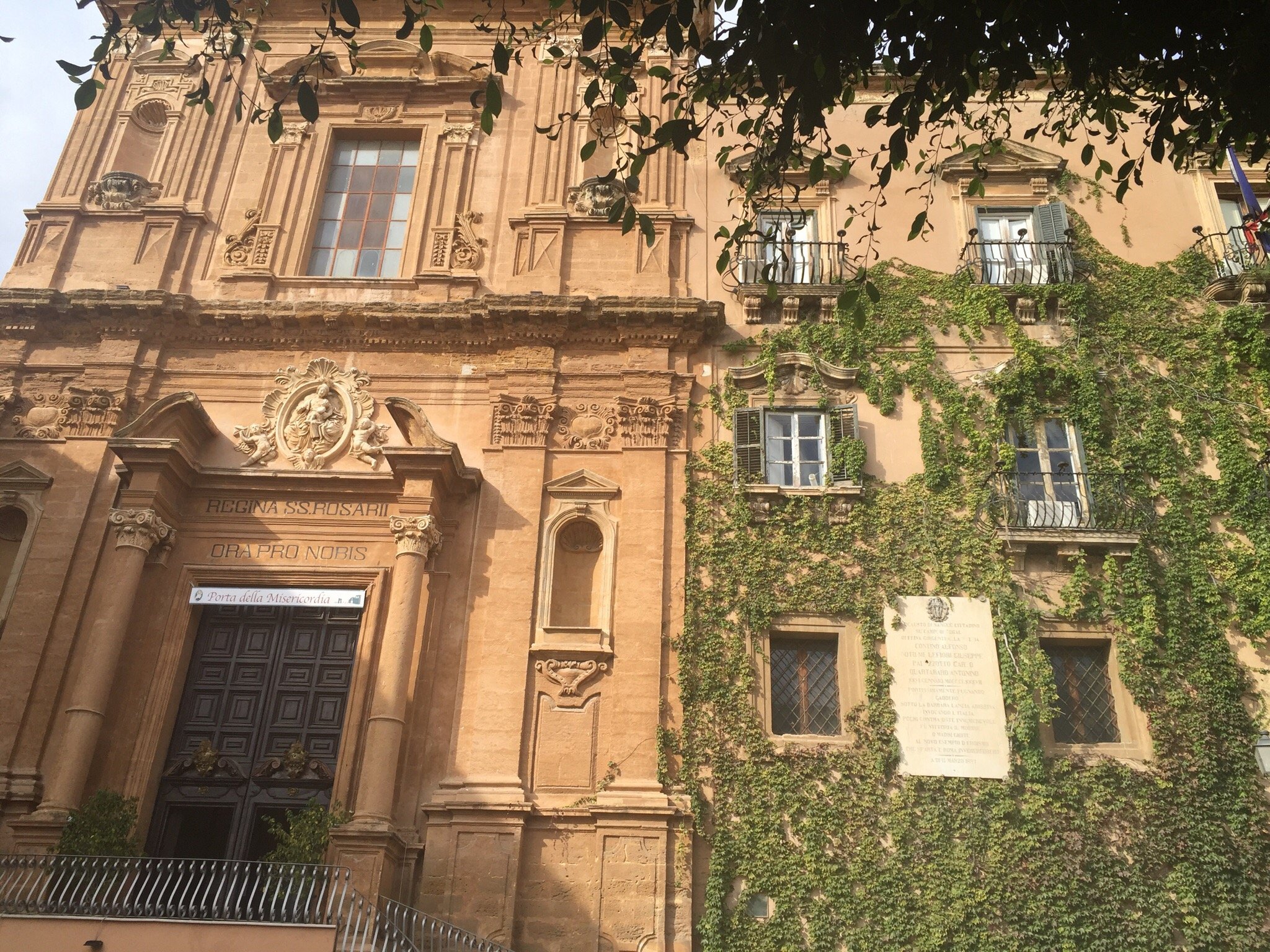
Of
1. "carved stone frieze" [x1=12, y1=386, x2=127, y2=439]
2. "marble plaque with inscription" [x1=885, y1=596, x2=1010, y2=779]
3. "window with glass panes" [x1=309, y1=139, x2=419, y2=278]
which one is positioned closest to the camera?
"marble plaque with inscription" [x1=885, y1=596, x2=1010, y2=779]

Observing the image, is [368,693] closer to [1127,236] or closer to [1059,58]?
[1059,58]

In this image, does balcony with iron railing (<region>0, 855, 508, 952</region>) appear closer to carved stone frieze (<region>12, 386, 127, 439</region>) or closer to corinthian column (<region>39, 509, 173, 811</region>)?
corinthian column (<region>39, 509, 173, 811</region>)

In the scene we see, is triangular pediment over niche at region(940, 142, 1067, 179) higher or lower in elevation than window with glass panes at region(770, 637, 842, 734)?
higher

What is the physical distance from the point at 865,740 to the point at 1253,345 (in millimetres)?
7758

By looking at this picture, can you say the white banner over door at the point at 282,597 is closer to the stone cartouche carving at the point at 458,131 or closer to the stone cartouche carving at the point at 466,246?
the stone cartouche carving at the point at 466,246

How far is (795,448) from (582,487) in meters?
2.84

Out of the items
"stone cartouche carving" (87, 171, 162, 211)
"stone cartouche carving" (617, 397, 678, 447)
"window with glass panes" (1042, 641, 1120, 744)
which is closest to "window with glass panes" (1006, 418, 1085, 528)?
"window with glass panes" (1042, 641, 1120, 744)


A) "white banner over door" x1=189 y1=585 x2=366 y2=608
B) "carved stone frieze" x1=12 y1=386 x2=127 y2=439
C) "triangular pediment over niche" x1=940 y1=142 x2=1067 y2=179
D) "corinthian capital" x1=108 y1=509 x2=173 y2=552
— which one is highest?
"triangular pediment over niche" x1=940 y1=142 x2=1067 y2=179

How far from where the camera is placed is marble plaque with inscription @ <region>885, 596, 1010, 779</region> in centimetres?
1258

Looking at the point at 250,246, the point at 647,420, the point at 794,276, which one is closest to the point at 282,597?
the point at 647,420

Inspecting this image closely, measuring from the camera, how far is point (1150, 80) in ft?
27.9

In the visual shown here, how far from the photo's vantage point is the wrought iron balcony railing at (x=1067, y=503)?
13812 mm

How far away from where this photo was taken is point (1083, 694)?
13250mm

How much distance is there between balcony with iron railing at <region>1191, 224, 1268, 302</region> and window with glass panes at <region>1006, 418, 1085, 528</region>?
10.7 ft
